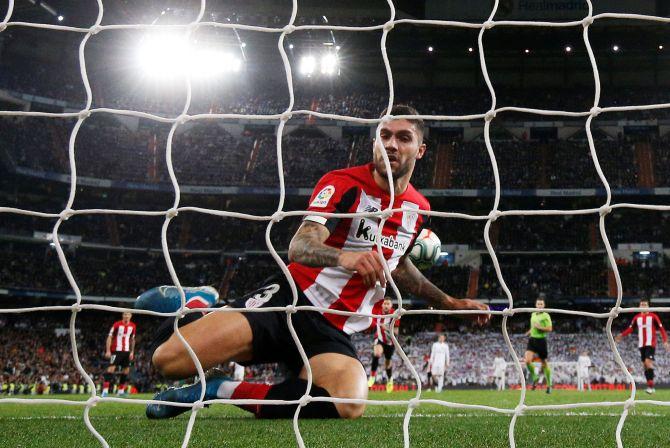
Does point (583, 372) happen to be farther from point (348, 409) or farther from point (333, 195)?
point (333, 195)

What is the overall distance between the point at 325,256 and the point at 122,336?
9570 millimetres

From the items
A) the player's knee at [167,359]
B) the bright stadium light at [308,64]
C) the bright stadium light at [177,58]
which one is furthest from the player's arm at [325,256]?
the bright stadium light at [308,64]

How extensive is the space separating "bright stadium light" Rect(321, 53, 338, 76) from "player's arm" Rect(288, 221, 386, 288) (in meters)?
24.4

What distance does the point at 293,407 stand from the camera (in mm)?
4098

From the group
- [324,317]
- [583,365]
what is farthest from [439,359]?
[324,317]

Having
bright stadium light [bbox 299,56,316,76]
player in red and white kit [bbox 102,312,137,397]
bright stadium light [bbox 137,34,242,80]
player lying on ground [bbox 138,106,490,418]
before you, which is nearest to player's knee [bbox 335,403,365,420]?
player lying on ground [bbox 138,106,490,418]

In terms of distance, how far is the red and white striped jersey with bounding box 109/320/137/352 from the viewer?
1155 cm

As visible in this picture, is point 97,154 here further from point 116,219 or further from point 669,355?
point 669,355

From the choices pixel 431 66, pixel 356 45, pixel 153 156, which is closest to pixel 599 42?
pixel 431 66

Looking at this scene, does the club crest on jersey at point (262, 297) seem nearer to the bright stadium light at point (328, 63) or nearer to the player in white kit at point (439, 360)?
the player in white kit at point (439, 360)

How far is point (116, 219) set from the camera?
1077 inches

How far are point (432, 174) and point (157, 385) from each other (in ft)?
46.7

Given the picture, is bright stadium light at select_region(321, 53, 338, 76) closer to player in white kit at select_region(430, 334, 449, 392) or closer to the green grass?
player in white kit at select_region(430, 334, 449, 392)

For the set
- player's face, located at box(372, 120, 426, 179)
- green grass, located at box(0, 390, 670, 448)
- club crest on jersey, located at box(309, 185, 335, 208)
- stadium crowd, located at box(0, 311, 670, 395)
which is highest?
player's face, located at box(372, 120, 426, 179)
